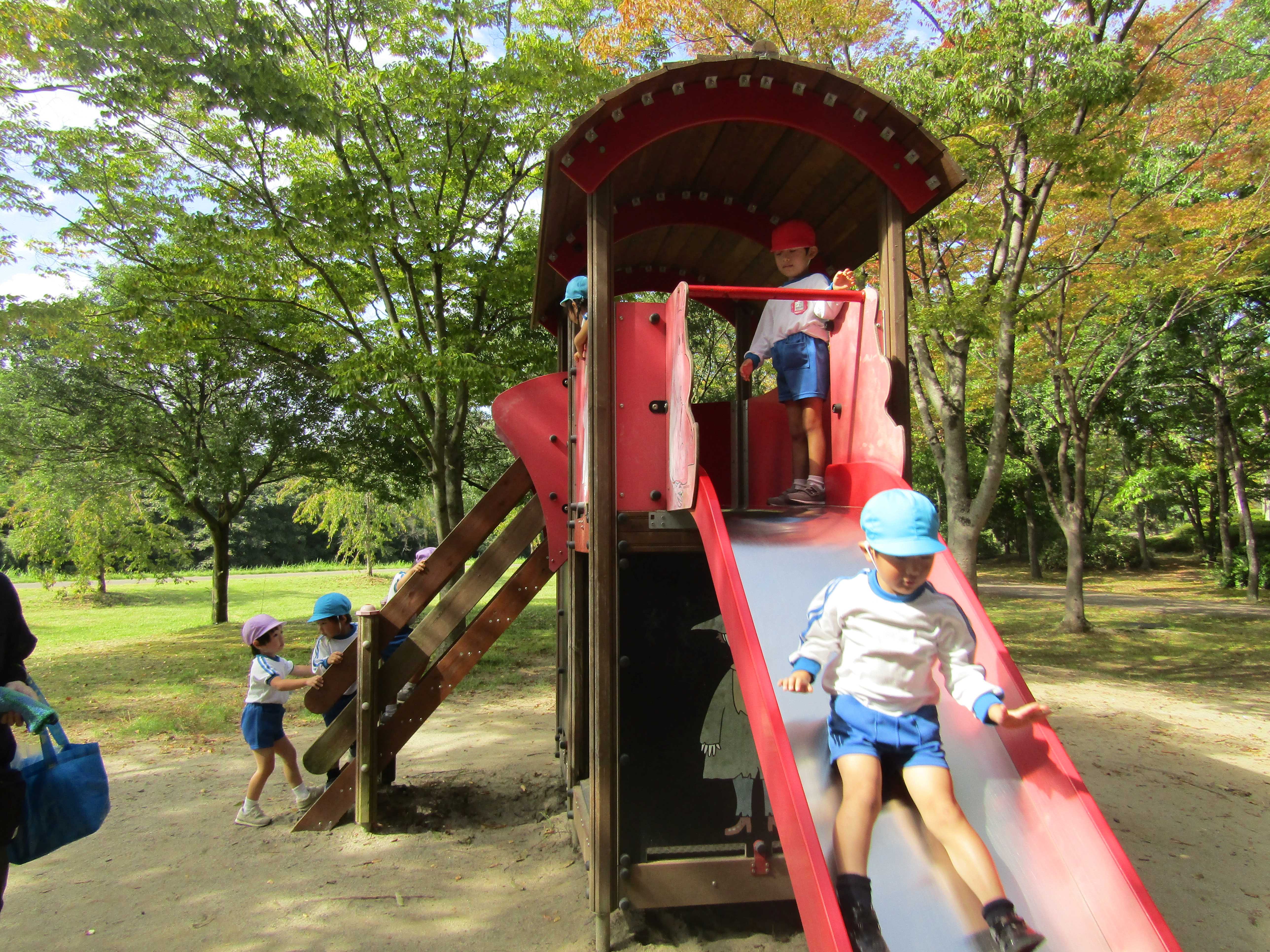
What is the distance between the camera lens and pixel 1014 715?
220 cm

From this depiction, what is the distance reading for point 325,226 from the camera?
29.8ft

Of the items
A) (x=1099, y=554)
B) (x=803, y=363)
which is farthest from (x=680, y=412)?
(x=1099, y=554)

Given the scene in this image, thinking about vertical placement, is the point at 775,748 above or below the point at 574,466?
below

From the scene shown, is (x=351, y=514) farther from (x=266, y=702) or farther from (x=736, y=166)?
(x=736, y=166)

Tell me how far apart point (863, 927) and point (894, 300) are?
2744 millimetres

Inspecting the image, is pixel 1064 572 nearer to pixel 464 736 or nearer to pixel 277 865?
pixel 464 736

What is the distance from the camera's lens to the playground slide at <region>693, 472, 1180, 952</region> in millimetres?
2096

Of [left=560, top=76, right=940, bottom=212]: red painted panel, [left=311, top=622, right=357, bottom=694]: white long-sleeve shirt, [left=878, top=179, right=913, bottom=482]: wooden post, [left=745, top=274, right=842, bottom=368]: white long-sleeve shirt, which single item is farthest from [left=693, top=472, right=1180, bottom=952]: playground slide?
[left=311, top=622, right=357, bottom=694]: white long-sleeve shirt

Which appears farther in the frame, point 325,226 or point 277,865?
point 325,226

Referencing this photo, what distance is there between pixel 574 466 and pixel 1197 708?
8414 mm

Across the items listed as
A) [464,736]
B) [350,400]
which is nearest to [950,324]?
[464,736]

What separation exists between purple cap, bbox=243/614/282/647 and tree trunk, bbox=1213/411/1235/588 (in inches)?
854

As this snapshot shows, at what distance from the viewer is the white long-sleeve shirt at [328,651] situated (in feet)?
17.9

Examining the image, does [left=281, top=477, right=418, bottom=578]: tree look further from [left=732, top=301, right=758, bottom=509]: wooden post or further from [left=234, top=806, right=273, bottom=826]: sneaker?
[left=732, top=301, right=758, bottom=509]: wooden post
